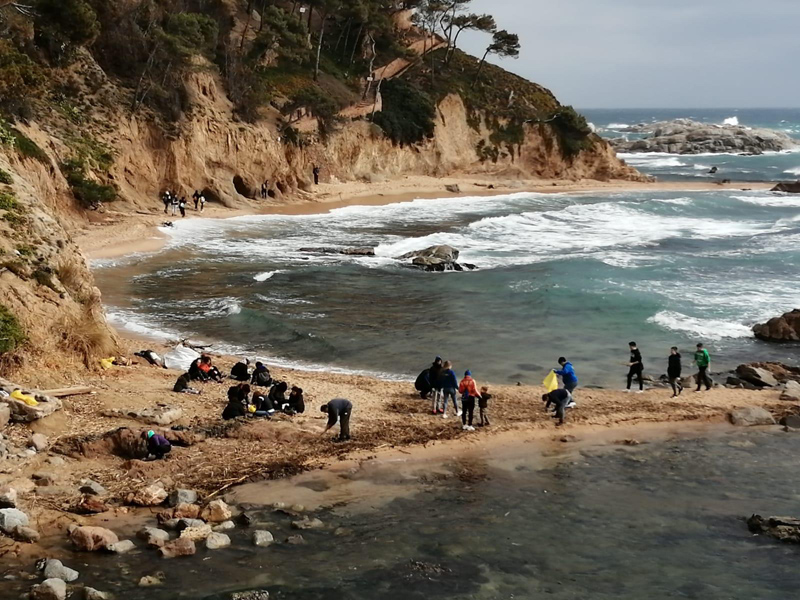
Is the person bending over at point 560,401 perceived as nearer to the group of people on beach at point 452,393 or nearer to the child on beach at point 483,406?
the group of people on beach at point 452,393

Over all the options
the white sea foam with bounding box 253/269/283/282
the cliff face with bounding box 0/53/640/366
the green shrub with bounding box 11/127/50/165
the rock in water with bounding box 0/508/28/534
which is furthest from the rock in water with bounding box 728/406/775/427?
the green shrub with bounding box 11/127/50/165

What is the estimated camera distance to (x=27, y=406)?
13.0m

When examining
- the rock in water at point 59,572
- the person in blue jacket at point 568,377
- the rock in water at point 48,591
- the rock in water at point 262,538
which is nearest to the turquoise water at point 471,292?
the person in blue jacket at point 568,377

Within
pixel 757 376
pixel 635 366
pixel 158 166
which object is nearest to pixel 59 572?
pixel 635 366

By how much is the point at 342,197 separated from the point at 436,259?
21.1m

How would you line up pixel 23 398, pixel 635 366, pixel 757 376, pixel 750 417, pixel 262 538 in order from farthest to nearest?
pixel 757 376, pixel 635 366, pixel 750 417, pixel 23 398, pixel 262 538

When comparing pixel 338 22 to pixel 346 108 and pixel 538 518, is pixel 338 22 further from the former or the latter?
pixel 538 518

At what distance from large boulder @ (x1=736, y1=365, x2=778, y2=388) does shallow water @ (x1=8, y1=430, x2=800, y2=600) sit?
199 inches

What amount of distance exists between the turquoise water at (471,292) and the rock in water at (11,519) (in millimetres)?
11068

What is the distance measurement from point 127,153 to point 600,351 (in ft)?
93.9

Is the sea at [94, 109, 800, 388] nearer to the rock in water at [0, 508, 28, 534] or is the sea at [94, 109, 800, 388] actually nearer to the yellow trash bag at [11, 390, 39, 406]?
the yellow trash bag at [11, 390, 39, 406]

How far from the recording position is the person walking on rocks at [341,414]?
47.3 ft

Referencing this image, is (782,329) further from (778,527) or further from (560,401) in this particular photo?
(778,527)

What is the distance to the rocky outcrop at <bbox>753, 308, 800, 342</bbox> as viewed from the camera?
947 inches
